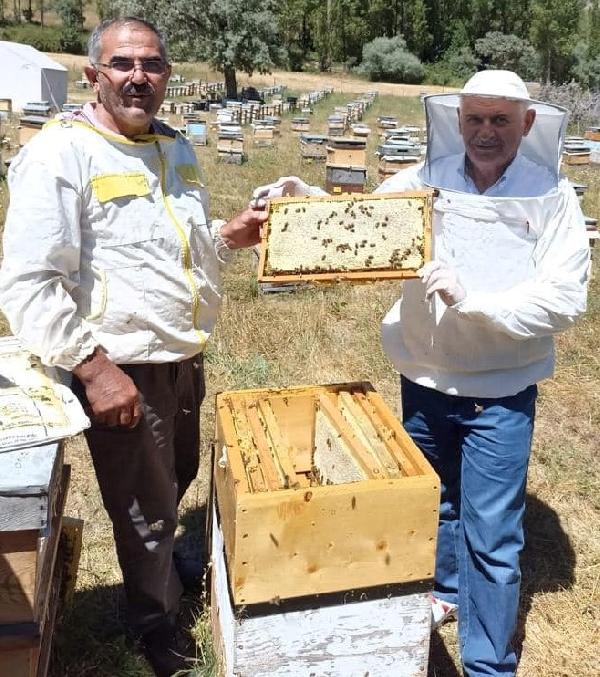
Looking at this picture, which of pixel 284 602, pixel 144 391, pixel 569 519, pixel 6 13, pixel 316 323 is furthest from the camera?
pixel 6 13

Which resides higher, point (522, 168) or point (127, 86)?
point (127, 86)

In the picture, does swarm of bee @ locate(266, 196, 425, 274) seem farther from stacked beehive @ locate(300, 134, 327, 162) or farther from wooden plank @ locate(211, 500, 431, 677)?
stacked beehive @ locate(300, 134, 327, 162)

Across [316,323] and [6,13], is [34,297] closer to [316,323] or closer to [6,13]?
[316,323]

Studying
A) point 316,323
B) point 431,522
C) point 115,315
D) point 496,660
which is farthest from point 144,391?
point 316,323

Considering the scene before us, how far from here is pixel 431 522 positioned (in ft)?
5.83

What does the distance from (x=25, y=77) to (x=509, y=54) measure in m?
33.8

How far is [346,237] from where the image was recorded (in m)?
2.37

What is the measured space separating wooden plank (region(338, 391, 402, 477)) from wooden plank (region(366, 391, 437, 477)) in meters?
0.05

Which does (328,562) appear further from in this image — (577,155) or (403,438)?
(577,155)

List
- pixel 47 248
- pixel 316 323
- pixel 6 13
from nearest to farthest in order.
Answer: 1. pixel 47 248
2. pixel 316 323
3. pixel 6 13

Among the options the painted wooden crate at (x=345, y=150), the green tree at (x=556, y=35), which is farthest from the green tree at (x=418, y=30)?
the painted wooden crate at (x=345, y=150)

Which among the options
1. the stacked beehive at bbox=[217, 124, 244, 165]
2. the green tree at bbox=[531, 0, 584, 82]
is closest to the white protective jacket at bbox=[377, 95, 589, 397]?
the stacked beehive at bbox=[217, 124, 244, 165]

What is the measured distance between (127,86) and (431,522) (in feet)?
4.92

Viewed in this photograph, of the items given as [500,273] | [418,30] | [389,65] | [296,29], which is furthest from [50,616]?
[296,29]
